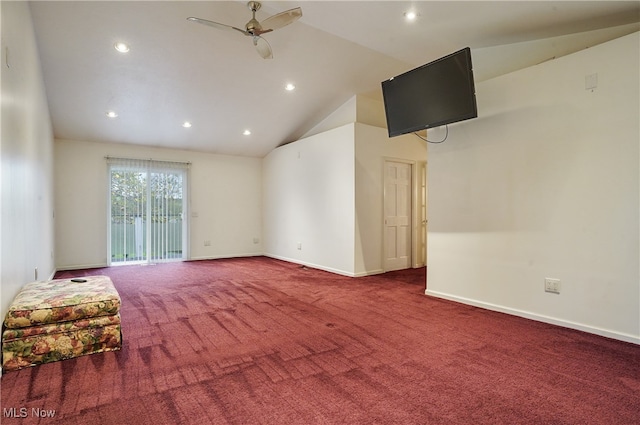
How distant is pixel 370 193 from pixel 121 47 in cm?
396

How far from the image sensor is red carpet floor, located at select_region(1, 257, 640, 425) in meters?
1.76

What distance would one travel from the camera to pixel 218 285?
4.86 m

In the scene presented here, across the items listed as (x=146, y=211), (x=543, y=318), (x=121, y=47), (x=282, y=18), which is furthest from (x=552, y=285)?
(x=146, y=211)

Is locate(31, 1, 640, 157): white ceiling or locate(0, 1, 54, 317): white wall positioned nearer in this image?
locate(0, 1, 54, 317): white wall

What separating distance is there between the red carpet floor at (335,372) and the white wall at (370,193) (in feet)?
5.74

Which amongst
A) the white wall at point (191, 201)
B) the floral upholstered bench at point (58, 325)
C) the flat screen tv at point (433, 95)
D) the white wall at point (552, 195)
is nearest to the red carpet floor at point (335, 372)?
the floral upholstered bench at point (58, 325)

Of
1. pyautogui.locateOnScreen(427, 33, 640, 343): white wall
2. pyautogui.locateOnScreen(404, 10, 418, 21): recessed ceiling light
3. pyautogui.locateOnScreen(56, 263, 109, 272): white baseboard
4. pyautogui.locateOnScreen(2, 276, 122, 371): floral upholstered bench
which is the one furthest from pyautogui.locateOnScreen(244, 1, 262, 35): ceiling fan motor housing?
pyautogui.locateOnScreen(56, 263, 109, 272): white baseboard

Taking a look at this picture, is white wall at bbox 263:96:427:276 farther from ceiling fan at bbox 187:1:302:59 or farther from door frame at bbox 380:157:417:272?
ceiling fan at bbox 187:1:302:59

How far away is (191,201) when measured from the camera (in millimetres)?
7352

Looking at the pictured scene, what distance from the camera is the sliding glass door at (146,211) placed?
21.7 feet

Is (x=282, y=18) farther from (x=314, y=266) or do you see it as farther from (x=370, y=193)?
(x=314, y=266)

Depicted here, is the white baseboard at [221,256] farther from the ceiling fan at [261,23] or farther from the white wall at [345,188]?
the ceiling fan at [261,23]

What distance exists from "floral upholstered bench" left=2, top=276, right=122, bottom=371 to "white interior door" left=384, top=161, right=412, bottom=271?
168 inches

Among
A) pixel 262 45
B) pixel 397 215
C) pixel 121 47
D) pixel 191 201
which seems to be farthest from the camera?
pixel 191 201
